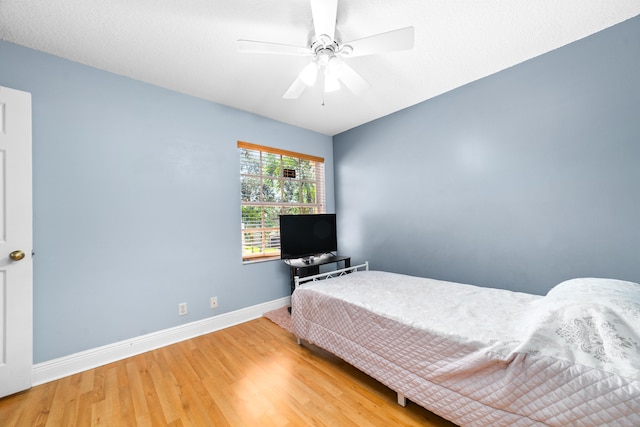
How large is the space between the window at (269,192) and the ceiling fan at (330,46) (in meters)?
1.51

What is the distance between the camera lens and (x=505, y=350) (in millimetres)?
1167

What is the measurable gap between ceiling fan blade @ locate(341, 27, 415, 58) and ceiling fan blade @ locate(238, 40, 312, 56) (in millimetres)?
303

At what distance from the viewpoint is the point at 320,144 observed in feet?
12.9

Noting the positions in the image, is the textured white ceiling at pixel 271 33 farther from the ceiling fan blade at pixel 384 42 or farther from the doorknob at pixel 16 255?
the doorknob at pixel 16 255

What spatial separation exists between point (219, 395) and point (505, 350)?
175cm

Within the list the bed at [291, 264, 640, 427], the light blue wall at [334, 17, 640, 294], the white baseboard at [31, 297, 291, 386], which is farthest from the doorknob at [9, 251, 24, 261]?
the light blue wall at [334, 17, 640, 294]

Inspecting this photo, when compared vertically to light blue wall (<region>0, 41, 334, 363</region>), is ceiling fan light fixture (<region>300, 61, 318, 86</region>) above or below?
above

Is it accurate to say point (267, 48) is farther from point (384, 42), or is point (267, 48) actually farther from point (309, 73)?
point (384, 42)

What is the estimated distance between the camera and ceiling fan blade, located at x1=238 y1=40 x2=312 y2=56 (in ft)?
5.11

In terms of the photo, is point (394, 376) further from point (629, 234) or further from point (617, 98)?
point (617, 98)

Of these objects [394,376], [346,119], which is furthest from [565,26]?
[394,376]

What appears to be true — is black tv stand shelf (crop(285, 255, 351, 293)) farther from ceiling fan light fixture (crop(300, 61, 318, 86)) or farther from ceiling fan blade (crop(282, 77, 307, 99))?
ceiling fan light fixture (crop(300, 61, 318, 86))

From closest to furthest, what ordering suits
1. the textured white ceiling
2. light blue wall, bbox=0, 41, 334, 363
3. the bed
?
1. the bed
2. the textured white ceiling
3. light blue wall, bbox=0, 41, 334, 363

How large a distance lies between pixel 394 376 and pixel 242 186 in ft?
8.31
